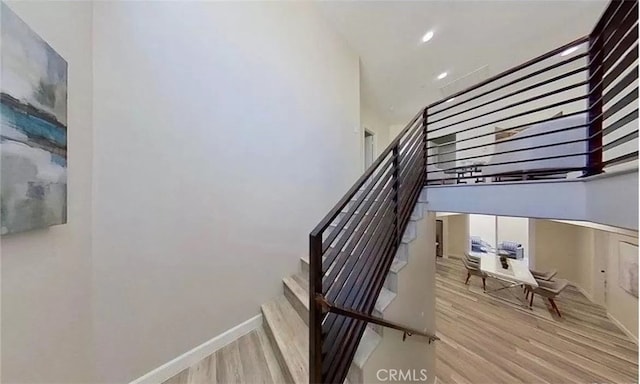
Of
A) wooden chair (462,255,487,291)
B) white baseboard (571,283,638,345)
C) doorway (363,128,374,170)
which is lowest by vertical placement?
white baseboard (571,283,638,345)

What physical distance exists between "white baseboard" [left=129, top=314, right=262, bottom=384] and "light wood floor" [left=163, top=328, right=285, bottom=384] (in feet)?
0.12

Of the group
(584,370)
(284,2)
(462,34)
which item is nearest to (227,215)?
(284,2)

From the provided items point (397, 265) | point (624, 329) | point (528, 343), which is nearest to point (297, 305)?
point (397, 265)

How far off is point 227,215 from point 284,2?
2649 millimetres

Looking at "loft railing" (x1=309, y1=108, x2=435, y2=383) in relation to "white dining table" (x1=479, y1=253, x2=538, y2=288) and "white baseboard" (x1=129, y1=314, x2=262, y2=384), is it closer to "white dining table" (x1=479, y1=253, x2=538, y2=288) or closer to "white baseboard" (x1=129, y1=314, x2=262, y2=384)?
"white baseboard" (x1=129, y1=314, x2=262, y2=384)

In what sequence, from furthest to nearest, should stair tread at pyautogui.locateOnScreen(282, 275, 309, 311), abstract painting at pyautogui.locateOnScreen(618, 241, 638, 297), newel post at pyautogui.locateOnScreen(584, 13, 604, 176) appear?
abstract painting at pyautogui.locateOnScreen(618, 241, 638, 297) < stair tread at pyautogui.locateOnScreen(282, 275, 309, 311) < newel post at pyautogui.locateOnScreen(584, 13, 604, 176)

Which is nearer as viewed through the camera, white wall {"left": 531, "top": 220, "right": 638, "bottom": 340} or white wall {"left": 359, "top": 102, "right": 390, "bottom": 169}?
white wall {"left": 531, "top": 220, "right": 638, "bottom": 340}

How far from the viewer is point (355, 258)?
1.70m

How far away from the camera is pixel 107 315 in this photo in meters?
1.63

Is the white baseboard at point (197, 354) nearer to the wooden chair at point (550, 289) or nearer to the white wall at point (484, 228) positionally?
the wooden chair at point (550, 289)

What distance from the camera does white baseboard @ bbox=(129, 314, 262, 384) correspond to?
185 centimetres

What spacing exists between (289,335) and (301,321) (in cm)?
21

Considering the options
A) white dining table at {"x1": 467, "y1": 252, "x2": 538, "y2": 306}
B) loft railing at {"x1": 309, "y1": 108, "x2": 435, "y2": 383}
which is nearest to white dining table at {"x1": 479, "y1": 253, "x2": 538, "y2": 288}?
white dining table at {"x1": 467, "y1": 252, "x2": 538, "y2": 306}

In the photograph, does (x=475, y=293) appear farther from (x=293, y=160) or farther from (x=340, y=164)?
(x=293, y=160)
